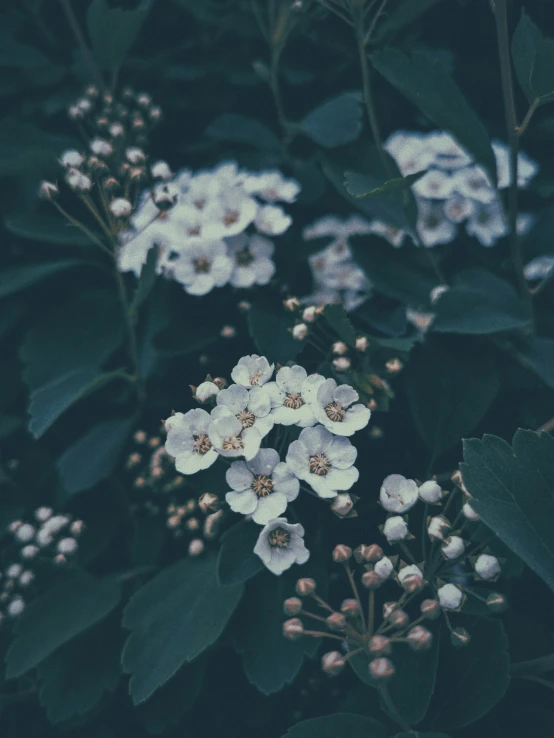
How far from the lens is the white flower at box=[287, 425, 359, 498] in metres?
1.10

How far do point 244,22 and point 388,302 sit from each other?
86 cm

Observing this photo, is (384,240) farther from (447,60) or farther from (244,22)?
(244,22)

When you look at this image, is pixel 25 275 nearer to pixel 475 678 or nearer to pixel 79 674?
pixel 79 674

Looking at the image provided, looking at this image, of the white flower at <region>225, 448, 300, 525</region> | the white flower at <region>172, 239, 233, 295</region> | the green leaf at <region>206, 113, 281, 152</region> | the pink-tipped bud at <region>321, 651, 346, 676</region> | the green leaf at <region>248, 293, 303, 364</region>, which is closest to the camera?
the pink-tipped bud at <region>321, 651, 346, 676</region>

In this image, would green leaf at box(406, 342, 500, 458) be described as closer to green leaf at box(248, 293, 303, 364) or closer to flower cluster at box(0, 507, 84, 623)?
green leaf at box(248, 293, 303, 364)

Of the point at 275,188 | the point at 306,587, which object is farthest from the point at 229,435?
the point at 275,188

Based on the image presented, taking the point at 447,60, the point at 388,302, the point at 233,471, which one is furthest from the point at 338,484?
the point at 447,60

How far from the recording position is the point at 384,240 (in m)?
1.63

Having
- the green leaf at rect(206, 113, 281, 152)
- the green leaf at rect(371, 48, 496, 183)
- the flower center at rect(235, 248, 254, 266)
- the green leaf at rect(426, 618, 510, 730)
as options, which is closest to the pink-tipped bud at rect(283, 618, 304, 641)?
the green leaf at rect(426, 618, 510, 730)

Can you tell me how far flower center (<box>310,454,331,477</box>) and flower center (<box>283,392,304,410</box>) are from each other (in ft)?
0.30

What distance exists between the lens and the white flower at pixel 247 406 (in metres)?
1.12

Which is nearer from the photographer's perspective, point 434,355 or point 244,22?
point 434,355

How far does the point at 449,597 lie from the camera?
1057 mm

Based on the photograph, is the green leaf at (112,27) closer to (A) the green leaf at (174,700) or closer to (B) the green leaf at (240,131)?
(B) the green leaf at (240,131)
